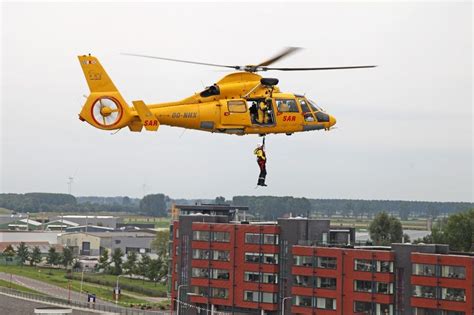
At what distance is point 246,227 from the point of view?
129m

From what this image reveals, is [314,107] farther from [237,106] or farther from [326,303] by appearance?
[326,303]

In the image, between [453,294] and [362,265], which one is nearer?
[453,294]

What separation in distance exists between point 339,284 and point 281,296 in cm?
1313

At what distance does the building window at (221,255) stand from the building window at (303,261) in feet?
44.8

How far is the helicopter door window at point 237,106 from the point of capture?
58.4 meters

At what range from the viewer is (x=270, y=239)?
414 feet

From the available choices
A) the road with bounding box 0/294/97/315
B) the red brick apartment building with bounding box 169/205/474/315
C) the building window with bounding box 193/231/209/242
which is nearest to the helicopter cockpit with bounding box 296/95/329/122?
the red brick apartment building with bounding box 169/205/474/315

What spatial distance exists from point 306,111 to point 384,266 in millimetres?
51549

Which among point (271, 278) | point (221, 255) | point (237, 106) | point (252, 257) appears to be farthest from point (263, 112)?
point (221, 255)

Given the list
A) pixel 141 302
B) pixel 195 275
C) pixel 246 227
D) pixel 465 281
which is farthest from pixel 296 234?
pixel 141 302

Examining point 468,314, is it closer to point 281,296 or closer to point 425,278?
point 425,278

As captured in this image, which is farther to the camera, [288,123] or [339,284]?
[339,284]

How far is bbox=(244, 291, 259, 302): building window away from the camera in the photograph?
127 m

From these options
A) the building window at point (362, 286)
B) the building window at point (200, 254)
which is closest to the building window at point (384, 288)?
the building window at point (362, 286)
